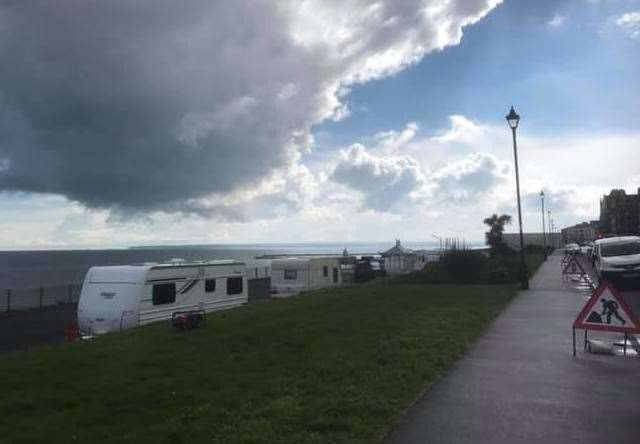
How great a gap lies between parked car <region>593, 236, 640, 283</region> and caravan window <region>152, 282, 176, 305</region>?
1614 cm

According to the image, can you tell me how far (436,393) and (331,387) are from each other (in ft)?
4.47

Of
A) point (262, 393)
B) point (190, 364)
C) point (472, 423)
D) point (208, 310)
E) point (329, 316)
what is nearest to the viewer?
point (472, 423)

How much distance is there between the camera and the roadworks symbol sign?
9.42 m

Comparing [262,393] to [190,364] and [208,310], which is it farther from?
[208,310]

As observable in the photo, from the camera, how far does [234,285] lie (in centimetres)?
2314

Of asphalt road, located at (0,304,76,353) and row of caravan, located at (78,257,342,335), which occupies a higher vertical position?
row of caravan, located at (78,257,342,335)

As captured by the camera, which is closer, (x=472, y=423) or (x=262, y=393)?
(x=472, y=423)

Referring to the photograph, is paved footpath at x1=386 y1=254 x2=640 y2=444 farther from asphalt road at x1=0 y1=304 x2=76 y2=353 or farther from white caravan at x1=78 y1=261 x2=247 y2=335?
asphalt road at x1=0 y1=304 x2=76 y2=353

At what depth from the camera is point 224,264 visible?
2253 centimetres

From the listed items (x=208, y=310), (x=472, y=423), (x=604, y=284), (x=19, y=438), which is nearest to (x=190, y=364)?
(x=19, y=438)

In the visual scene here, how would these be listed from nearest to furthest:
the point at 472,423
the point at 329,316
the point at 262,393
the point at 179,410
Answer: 1. the point at 472,423
2. the point at 179,410
3. the point at 262,393
4. the point at 329,316

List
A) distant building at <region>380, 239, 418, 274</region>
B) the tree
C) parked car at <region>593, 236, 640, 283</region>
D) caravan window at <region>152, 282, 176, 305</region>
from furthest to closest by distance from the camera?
the tree
distant building at <region>380, 239, 418, 274</region>
parked car at <region>593, 236, 640, 283</region>
caravan window at <region>152, 282, 176, 305</region>

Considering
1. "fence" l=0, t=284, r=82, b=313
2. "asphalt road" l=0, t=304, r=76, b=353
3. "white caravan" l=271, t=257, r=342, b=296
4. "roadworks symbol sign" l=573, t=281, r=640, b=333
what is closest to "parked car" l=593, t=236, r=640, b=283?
"white caravan" l=271, t=257, r=342, b=296

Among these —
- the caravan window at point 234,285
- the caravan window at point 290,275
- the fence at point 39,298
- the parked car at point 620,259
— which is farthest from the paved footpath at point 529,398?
the fence at point 39,298
